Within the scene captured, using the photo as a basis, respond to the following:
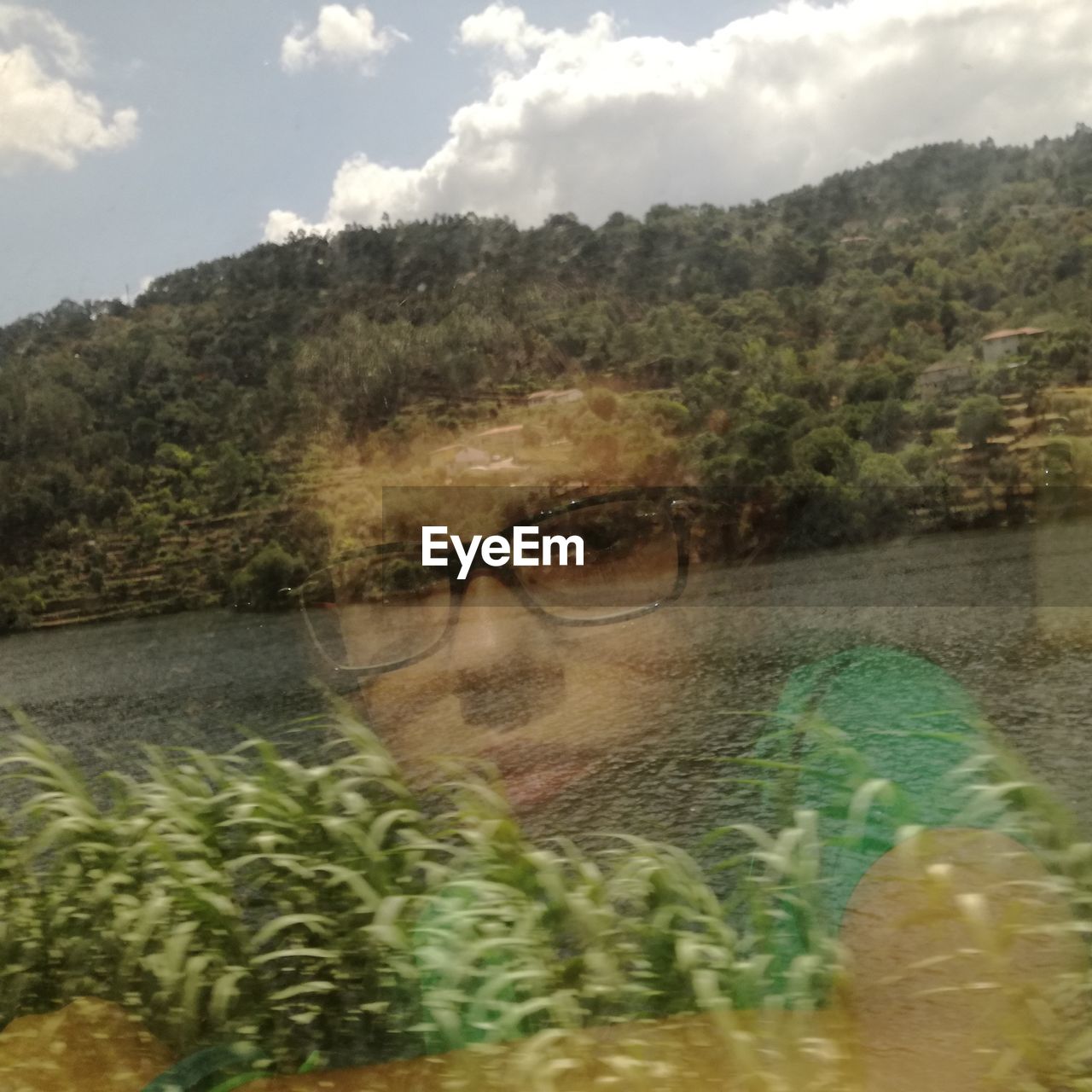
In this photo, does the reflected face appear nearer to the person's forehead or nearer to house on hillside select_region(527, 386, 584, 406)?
the person's forehead

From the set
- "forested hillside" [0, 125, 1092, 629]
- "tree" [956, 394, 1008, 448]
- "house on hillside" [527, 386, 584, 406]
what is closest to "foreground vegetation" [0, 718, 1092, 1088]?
"forested hillside" [0, 125, 1092, 629]

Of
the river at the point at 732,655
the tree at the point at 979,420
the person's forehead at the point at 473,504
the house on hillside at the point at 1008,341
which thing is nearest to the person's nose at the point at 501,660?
the person's forehead at the point at 473,504

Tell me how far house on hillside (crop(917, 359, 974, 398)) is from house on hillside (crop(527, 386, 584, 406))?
154 cm

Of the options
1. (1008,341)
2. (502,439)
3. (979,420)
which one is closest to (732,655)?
(502,439)

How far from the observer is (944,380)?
539 centimetres

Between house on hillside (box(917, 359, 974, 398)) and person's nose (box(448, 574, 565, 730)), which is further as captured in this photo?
house on hillside (box(917, 359, 974, 398))

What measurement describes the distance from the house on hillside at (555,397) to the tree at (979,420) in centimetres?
164

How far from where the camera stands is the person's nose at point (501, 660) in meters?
3.99

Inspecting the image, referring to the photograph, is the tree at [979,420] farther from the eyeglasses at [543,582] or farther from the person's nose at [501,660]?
the person's nose at [501,660]

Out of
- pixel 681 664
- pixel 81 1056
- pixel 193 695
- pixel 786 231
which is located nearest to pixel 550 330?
pixel 786 231

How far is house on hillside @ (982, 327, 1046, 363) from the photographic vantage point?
5.69 m

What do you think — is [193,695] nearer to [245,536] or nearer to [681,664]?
[245,536]

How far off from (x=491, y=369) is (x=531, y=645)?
1755 mm

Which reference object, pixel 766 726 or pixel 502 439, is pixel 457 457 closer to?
pixel 502 439
